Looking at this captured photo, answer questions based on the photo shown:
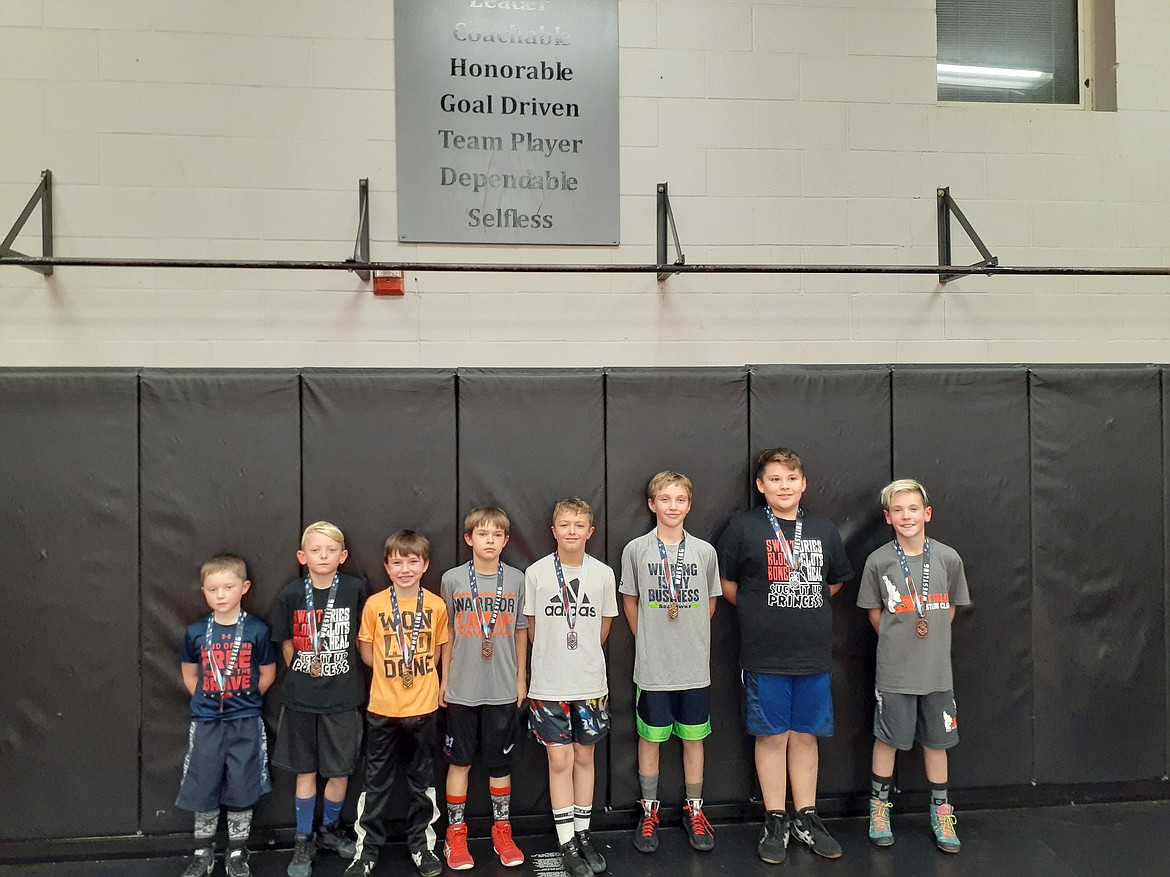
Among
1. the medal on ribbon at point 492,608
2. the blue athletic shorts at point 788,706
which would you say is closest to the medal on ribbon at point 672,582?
the blue athletic shorts at point 788,706

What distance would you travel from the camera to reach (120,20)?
393 centimetres

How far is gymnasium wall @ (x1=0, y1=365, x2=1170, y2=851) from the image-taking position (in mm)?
3549

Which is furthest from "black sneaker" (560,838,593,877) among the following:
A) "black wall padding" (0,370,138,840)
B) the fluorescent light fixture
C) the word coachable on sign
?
the fluorescent light fixture

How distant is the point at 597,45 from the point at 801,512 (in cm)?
285

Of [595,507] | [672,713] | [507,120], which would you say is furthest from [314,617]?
[507,120]

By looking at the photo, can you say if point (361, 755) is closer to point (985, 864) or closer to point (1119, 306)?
point (985, 864)

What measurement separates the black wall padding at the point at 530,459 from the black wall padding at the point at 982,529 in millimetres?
1600

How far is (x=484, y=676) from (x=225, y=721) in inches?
47.5

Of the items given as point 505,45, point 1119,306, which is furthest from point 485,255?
point 1119,306

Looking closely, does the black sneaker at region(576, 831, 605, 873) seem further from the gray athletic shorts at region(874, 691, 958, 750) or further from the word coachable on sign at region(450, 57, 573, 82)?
the word coachable on sign at region(450, 57, 573, 82)

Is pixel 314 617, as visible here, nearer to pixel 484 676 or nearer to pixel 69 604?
pixel 484 676

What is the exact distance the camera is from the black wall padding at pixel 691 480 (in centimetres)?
377

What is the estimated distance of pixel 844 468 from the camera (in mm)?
3939

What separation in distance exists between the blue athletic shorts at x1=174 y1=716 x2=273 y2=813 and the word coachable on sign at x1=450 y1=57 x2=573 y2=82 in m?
3.54
